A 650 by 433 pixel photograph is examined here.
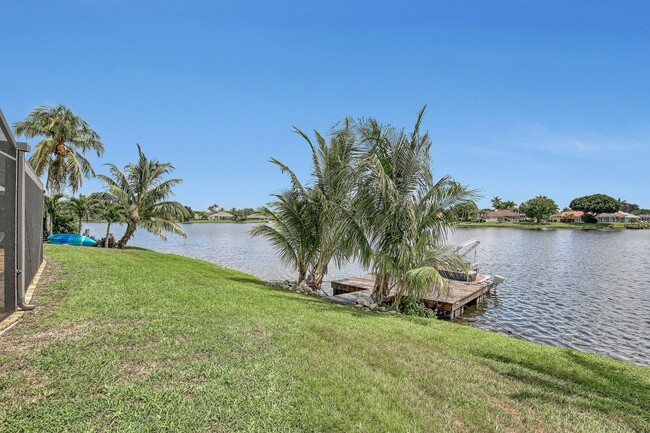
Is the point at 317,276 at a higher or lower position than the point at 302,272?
lower

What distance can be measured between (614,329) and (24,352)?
15087mm

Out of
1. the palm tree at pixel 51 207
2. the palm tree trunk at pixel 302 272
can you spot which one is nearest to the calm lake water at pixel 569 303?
the palm tree trunk at pixel 302 272

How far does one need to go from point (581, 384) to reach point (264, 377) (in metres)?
4.51

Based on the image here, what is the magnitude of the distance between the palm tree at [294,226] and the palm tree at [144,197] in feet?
38.7

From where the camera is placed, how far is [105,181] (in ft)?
72.7

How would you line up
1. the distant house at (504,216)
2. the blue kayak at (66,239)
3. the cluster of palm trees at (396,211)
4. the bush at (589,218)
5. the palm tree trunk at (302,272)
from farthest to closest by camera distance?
the distant house at (504,216), the bush at (589,218), the blue kayak at (66,239), the palm tree trunk at (302,272), the cluster of palm trees at (396,211)

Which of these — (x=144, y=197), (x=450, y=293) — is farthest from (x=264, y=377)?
(x=144, y=197)

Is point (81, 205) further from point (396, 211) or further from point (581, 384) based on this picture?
point (581, 384)

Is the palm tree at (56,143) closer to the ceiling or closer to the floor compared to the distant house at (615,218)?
closer to the ceiling

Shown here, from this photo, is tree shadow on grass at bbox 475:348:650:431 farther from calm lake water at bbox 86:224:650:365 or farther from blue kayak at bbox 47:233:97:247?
blue kayak at bbox 47:233:97:247

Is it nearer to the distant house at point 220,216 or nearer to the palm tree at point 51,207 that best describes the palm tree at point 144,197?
the palm tree at point 51,207

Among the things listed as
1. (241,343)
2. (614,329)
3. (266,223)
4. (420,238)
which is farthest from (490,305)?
(241,343)

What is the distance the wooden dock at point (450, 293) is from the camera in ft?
44.0

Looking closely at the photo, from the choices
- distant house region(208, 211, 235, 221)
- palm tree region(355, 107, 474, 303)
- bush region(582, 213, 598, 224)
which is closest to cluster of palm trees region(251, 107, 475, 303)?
palm tree region(355, 107, 474, 303)
